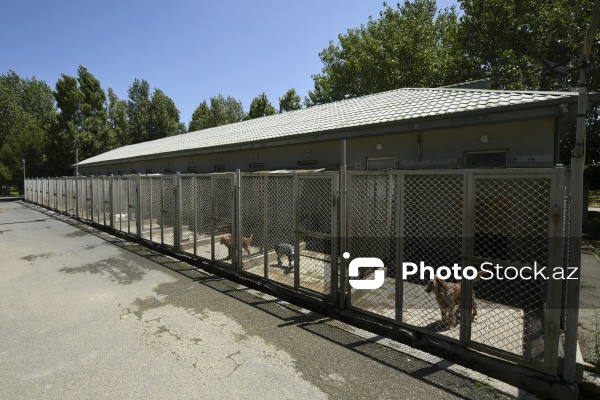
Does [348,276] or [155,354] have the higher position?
[348,276]

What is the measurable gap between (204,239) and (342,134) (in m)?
4.66

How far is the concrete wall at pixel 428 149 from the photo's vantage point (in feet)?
20.4

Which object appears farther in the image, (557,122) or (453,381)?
(557,122)

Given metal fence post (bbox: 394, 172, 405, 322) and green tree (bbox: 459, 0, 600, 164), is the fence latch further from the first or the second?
green tree (bbox: 459, 0, 600, 164)

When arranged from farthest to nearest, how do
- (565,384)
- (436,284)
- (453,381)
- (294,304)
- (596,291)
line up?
1. (596,291)
2. (294,304)
3. (436,284)
4. (453,381)
5. (565,384)

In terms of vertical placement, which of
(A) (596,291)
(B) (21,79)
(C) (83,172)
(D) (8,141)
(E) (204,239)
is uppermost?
(B) (21,79)

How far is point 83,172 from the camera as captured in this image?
30.4m

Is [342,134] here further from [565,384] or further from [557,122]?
[565,384]

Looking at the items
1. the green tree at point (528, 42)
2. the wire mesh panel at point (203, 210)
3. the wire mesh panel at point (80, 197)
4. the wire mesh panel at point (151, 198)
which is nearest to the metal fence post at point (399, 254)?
the wire mesh panel at point (203, 210)

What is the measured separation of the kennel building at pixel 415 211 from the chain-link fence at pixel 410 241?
1.0 inches

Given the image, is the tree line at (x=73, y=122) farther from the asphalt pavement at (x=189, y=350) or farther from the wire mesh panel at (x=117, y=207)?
the asphalt pavement at (x=189, y=350)

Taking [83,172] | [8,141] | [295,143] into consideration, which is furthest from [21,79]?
[295,143]

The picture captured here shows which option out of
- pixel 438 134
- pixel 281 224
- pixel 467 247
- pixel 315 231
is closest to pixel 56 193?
pixel 281 224

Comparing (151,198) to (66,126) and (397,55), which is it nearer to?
(397,55)
